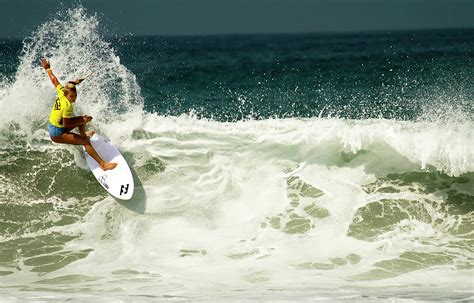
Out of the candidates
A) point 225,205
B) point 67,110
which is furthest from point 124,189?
point 225,205

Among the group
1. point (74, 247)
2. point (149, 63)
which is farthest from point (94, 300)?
point (149, 63)

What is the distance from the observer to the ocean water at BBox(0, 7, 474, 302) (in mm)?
8570

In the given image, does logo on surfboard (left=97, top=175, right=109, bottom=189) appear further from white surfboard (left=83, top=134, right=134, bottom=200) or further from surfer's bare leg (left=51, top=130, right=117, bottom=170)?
surfer's bare leg (left=51, top=130, right=117, bottom=170)

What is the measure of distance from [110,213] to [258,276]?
3126mm

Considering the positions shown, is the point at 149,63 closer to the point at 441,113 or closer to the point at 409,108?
the point at 409,108

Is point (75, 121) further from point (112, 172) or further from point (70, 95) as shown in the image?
point (112, 172)

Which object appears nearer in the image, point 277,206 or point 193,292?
point 193,292

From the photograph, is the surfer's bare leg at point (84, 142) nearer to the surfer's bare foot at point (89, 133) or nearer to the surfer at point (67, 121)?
the surfer at point (67, 121)

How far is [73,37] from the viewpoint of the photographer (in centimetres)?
1462

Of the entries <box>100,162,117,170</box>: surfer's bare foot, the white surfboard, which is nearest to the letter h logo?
the white surfboard

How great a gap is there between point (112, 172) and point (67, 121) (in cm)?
123

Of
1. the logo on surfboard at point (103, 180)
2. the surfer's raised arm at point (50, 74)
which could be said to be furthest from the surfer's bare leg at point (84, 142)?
the surfer's raised arm at point (50, 74)

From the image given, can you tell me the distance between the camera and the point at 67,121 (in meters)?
10.5

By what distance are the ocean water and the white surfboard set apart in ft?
0.73
